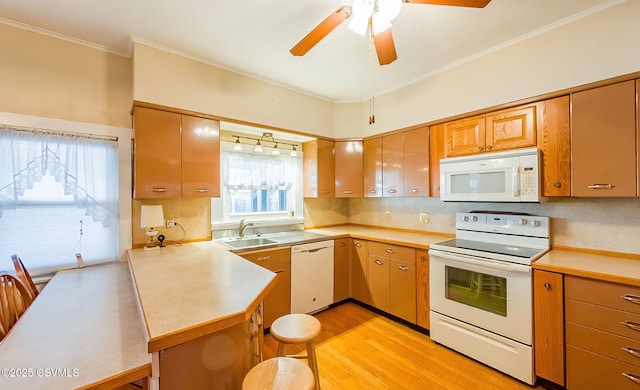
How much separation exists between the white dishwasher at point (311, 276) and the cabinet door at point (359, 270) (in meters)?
0.32

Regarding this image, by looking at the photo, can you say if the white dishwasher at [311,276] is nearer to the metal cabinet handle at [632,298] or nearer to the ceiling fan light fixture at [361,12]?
the ceiling fan light fixture at [361,12]

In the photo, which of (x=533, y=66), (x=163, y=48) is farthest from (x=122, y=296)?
(x=533, y=66)

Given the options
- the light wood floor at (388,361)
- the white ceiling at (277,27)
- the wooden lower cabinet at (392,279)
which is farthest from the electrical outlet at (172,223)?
the wooden lower cabinet at (392,279)

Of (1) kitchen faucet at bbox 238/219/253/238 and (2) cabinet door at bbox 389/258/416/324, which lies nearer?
(2) cabinet door at bbox 389/258/416/324

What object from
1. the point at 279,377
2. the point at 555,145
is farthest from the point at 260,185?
the point at 555,145

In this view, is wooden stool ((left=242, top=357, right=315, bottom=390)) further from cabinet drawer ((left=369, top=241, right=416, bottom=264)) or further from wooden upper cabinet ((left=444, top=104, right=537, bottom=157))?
wooden upper cabinet ((left=444, top=104, right=537, bottom=157))

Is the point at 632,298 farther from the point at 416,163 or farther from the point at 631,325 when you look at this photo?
the point at 416,163

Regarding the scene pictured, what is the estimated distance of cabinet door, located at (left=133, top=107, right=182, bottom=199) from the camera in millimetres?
2096

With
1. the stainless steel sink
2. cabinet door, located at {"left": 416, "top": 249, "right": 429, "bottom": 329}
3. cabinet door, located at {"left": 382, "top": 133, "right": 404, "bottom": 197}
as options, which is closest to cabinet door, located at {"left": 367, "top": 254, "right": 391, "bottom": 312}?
cabinet door, located at {"left": 416, "top": 249, "right": 429, "bottom": 329}

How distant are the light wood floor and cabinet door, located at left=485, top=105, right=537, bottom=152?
1846mm

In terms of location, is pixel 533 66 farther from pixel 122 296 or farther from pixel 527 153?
pixel 122 296

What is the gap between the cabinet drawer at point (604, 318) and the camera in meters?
1.46

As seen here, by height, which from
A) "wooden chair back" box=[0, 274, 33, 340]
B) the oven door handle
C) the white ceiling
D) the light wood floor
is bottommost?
the light wood floor

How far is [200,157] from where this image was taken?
240 cm
